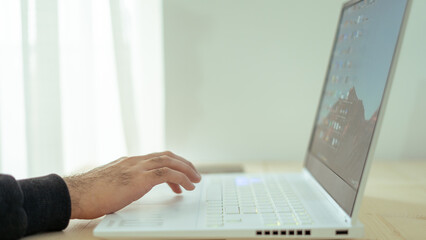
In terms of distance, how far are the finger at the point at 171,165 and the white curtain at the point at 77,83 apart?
25.9 inches

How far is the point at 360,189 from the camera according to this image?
2.04 feet

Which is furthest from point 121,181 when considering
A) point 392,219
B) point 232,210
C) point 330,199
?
point 392,219

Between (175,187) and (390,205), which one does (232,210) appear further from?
(390,205)

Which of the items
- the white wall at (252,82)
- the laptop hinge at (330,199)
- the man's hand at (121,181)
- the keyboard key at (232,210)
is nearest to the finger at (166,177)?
the man's hand at (121,181)

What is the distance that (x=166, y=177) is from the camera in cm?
75

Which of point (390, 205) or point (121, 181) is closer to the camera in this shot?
point (121, 181)

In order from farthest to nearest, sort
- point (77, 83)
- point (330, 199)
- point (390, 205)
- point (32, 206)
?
point (77, 83)
point (390, 205)
point (330, 199)
point (32, 206)

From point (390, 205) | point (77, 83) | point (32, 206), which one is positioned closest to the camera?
point (32, 206)

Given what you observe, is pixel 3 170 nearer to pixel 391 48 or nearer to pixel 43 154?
pixel 43 154

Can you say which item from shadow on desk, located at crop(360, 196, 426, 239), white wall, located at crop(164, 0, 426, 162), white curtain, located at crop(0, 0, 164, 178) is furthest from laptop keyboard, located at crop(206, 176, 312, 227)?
white curtain, located at crop(0, 0, 164, 178)

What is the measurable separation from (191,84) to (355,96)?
755 mm

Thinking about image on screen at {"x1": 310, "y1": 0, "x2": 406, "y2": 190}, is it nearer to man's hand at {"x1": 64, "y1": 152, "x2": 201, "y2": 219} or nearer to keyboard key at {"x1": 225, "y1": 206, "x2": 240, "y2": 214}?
keyboard key at {"x1": 225, "y1": 206, "x2": 240, "y2": 214}

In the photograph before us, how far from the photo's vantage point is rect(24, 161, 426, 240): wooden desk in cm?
67

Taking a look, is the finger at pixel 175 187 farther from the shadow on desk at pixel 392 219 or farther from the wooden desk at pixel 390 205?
the shadow on desk at pixel 392 219
